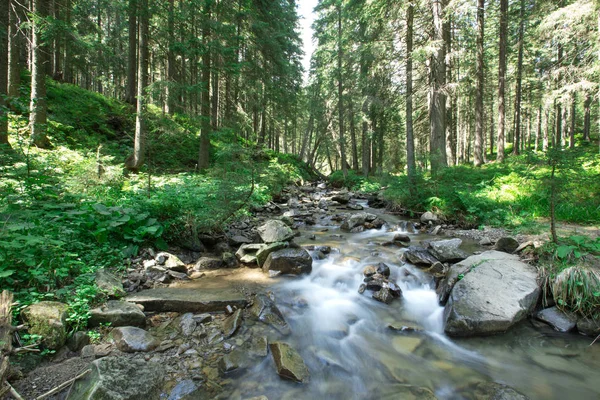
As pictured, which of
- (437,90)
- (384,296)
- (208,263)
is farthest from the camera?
(437,90)

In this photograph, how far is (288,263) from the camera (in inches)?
249

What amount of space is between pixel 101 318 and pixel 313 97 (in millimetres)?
26168

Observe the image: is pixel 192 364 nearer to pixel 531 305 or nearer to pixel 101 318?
pixel 101 318

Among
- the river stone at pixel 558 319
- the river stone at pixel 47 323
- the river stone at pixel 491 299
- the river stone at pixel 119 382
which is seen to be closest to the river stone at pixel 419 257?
the river stone at pixel 491 299

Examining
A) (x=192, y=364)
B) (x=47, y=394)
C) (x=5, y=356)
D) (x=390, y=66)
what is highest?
(x=390, y=66)

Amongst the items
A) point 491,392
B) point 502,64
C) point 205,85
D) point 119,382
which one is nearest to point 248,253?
point 119,382

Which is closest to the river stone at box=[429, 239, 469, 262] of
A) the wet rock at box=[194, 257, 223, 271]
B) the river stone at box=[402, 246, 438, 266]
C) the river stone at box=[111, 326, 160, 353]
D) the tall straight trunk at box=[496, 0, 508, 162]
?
the river stone at box=[402, 246, 438, 266]

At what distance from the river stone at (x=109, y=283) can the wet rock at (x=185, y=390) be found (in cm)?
188

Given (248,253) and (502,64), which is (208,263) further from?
(502,64)

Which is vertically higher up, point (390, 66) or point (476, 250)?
point (390, 66)

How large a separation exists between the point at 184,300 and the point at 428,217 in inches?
341

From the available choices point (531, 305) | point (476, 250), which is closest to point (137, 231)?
point (531, 305)

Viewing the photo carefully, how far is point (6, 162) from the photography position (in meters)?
5.77

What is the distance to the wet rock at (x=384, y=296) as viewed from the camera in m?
5.38
